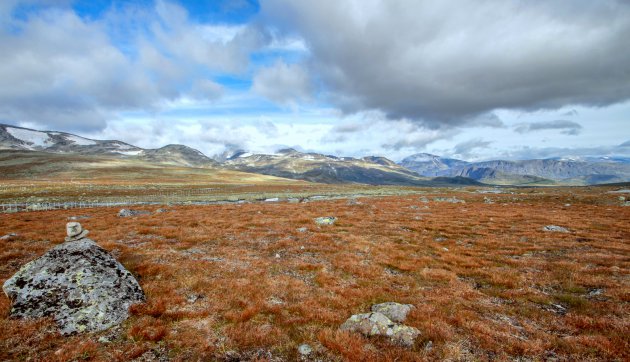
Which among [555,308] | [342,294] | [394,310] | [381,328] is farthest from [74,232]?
[555,308]

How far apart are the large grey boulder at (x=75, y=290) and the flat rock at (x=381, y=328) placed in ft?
27.9

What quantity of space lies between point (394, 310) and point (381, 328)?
162 cm

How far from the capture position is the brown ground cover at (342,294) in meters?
9.24

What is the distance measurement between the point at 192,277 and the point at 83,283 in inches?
185

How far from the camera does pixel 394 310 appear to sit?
38.4ft

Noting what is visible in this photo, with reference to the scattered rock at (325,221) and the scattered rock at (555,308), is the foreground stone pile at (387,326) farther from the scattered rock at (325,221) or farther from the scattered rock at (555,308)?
the scattered rock at (325,221)

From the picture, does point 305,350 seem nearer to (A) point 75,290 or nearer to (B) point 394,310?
(B) point 394,310

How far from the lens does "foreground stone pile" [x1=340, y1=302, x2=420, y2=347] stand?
9.91 m

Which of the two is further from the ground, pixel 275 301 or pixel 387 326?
pixel 387 326

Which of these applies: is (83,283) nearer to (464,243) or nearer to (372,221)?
→ (464,243)

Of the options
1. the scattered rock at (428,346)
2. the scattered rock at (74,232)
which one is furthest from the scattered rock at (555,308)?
the scattered rock at (74,232)

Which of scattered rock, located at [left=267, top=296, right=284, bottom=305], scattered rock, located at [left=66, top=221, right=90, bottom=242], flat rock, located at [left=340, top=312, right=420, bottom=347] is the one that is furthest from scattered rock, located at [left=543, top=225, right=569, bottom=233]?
scattered rock, located at [left=66, top=221, right=90, bottom=242]

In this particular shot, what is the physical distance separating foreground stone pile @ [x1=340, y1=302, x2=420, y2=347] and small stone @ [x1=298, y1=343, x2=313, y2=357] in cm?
162

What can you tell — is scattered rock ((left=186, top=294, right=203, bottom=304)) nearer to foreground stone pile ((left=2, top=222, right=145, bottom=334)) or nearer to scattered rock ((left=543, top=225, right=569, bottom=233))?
foreground stone pile ((left=2, top=222, right=145, bottom=334))
